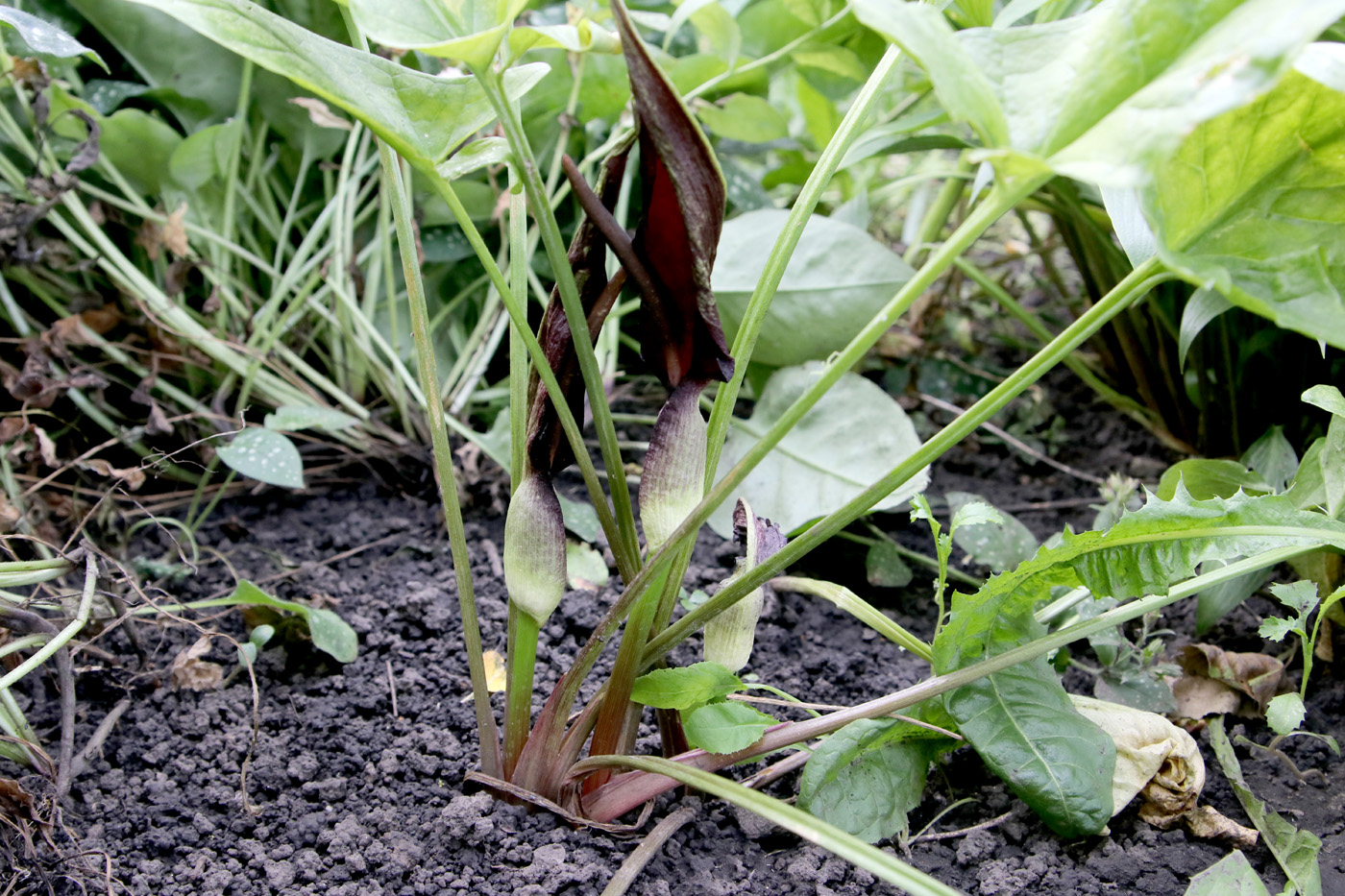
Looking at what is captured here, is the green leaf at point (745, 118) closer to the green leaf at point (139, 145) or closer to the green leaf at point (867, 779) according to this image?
the green leaf at point (139, 145)

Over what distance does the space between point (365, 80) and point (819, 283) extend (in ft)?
2.25

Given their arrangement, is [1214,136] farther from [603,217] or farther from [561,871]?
[561,871]

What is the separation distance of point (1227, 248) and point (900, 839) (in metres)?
0.46

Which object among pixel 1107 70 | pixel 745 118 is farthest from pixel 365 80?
pixel 745 118

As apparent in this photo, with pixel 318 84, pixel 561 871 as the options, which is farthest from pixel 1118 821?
pixel 318 84

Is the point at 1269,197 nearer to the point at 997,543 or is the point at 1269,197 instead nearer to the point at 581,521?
the point at 997,543

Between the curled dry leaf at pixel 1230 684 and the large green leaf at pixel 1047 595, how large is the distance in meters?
0.22

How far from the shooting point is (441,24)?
1.81 feet

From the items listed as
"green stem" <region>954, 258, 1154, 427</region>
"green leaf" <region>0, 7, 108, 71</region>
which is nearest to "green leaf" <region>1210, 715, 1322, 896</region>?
"green stem" <region>954, 258, 1154, 427</region>

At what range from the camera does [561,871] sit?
641 millimetres

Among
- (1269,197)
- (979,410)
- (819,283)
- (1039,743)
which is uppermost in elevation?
(1269,197)

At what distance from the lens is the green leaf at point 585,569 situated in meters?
1.01

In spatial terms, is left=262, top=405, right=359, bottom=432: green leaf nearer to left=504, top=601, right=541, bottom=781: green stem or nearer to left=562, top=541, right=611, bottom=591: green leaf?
left=562, top=541, right=611, bottom=591: green leaf

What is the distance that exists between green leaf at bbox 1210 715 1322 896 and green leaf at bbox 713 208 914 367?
1.94ft
